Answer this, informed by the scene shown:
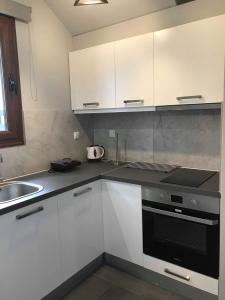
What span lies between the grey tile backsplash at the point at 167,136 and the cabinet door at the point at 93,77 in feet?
1.13

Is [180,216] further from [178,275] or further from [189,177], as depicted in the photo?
[178,275]

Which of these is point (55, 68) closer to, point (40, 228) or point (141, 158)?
point (141, 158)

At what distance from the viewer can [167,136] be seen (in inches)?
92.7

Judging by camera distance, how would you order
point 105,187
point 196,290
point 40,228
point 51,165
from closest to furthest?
1. point 40,228
2. point 196,290
3. point 105,187
4. point 51,165

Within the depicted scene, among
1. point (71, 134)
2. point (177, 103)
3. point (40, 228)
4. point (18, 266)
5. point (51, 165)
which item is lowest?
point (18, 266)

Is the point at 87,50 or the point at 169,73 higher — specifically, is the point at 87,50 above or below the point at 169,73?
above

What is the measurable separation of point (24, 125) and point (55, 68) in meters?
0.65

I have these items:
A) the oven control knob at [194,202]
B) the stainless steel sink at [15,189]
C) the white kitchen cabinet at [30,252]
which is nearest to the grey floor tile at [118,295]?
the white kitchen cabinet at [30,252]

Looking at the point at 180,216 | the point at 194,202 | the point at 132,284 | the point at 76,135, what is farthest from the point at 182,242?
the point at 76,135

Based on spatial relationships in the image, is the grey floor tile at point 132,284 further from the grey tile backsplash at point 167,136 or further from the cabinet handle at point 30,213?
the grey tile backsplash at point 167,136

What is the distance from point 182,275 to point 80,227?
830 mm

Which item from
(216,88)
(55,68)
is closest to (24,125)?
(55,68)

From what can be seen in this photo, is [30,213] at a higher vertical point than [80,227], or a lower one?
higher

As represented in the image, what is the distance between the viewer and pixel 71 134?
2660mm
